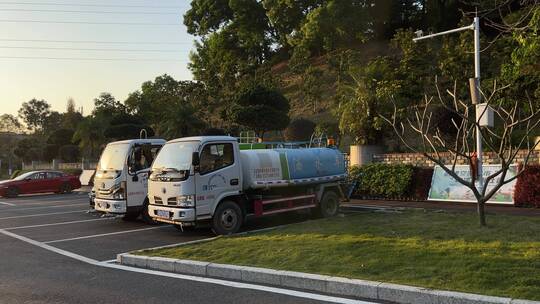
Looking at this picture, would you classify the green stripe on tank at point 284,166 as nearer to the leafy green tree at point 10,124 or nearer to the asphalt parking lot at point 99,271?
the asphalt parking lot at point 99,271

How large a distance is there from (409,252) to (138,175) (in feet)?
28.1

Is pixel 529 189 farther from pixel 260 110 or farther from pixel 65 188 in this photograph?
pixel 65 188

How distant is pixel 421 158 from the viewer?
1802 cm

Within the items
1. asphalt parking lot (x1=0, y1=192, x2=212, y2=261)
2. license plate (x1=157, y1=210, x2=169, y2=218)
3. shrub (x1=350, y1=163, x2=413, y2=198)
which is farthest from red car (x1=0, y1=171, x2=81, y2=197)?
license plate (x1=157, y1=210, x2=169, y2=218)

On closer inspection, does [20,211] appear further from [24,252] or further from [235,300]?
[235,300]

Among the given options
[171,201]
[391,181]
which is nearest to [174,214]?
[171,201]

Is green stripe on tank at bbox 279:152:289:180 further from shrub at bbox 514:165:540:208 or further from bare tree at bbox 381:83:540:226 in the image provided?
shrub at bbox 514:165:540:208

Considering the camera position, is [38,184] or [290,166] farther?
[38,184]

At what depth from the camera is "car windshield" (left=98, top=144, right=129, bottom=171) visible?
47.0ft

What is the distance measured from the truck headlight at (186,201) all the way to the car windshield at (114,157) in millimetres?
3471

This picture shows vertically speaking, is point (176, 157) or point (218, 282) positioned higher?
point (176, 157)

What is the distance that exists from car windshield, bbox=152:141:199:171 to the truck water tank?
1450 millimetres

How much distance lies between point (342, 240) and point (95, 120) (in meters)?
38.2

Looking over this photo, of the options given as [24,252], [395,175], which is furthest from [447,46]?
[24,252]
